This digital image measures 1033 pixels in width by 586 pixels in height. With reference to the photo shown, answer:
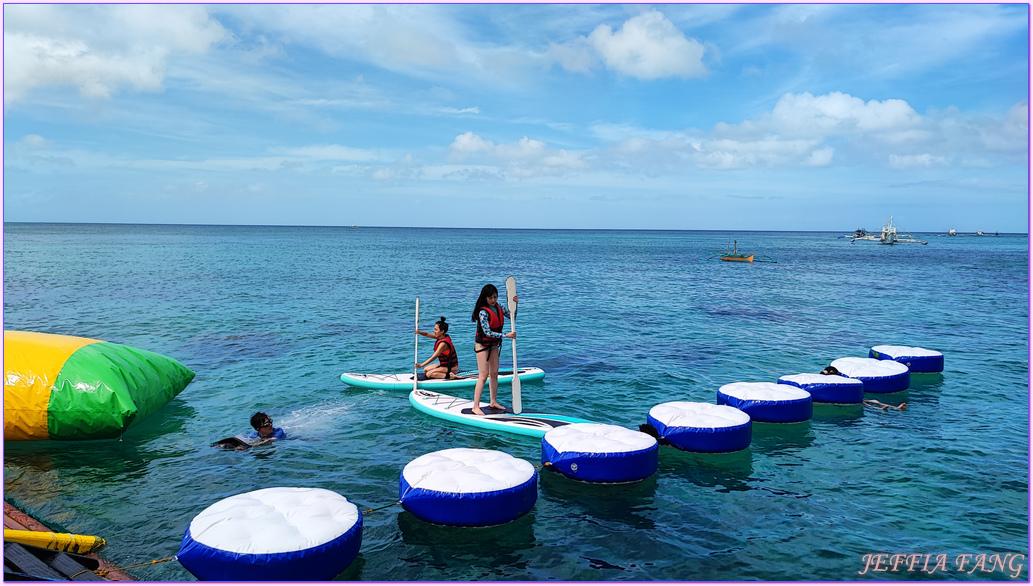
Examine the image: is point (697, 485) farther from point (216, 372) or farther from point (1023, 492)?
point (216, 372)

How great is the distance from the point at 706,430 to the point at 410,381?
8.80m

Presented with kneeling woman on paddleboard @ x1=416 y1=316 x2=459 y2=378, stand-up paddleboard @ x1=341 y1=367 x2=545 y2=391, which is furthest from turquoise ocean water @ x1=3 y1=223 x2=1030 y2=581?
kneeling woman on paddleboard @ x1=416 y1=316 x2=459 y2=378

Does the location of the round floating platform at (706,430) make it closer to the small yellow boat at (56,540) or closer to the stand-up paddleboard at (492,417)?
the stand-up paddleboard at (492,417)

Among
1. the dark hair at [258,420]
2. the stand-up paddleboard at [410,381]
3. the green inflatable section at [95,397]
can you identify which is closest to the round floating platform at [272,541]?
the dark hair at [258,420]

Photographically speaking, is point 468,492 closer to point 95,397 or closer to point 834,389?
point 95,397

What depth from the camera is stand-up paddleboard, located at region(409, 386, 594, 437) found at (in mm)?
13711

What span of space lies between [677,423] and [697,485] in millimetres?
1537

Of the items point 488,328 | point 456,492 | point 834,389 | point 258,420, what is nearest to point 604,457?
point 456,492

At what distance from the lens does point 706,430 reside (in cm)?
1221

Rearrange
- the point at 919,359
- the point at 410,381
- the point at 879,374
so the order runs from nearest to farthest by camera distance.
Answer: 1. the point at 879,374
2. the point at 410,381
3. the point at 919,359

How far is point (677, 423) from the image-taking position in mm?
12492

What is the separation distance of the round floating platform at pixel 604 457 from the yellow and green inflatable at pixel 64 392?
28.9 ft

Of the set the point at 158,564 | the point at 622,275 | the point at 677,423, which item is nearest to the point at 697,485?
the point at 677,423

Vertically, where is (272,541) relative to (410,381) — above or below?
above
